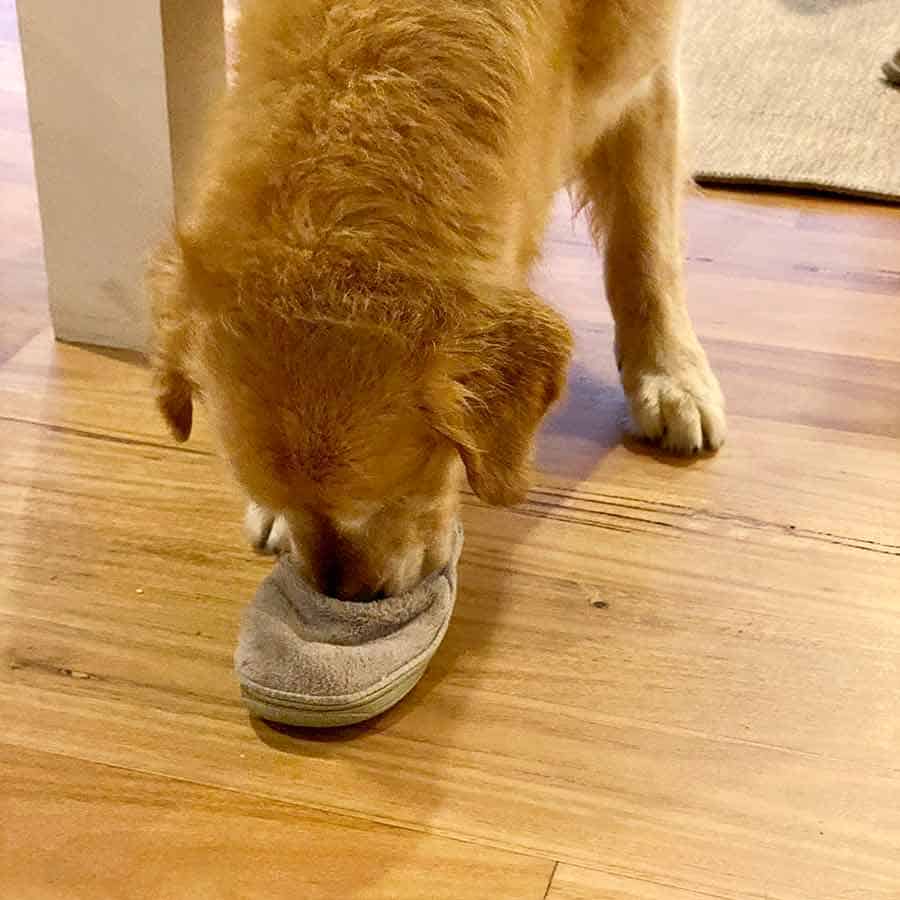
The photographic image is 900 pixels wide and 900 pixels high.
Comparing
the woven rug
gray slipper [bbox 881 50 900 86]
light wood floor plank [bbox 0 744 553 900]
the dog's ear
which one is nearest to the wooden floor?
light wood floor plank [bbox 0 744 553 900]

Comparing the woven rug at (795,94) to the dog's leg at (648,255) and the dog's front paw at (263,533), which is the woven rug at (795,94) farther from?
the dog's front paw at (263,533)

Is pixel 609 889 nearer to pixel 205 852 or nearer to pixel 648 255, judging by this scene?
pixel 205 852

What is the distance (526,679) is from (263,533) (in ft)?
1.41

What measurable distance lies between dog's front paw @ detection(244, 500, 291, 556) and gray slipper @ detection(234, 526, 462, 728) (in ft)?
0.51

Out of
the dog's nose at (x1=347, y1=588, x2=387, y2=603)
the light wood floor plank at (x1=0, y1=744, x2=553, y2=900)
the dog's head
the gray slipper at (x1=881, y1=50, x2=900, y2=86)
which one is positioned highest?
the dog's head

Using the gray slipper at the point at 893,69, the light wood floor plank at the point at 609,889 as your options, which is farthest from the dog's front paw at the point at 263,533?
the gray slipper at the point at 893,69

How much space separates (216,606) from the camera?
1.74 m

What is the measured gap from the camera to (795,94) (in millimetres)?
3424

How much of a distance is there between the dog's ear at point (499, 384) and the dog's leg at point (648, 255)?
61cm

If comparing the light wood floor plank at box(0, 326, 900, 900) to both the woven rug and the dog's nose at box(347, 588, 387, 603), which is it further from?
the woven rug

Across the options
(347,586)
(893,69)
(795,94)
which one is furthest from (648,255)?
(893,69)

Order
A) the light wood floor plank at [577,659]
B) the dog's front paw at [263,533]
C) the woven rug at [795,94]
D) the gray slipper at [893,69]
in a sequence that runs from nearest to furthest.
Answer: the light wood floor plank at [577,659], the dog's front paw at [263,533], the woven rug at [795,94], the gray slipper at [893,69]

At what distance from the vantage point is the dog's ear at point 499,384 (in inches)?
54.3

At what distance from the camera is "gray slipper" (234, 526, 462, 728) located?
4.91 feet
